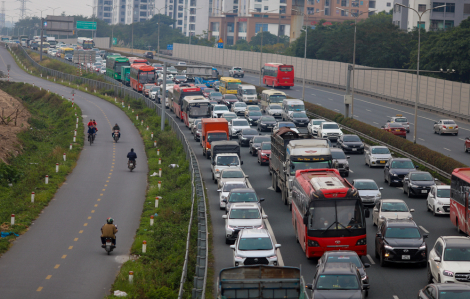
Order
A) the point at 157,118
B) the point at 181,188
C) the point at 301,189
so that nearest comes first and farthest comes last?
the point at 301,189, the point at 181,188, the point at 157,118

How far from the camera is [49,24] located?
13025 cm

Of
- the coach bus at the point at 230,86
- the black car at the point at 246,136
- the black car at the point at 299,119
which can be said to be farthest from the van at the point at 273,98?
the black car at the point at 246,136

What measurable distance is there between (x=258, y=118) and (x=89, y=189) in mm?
28406

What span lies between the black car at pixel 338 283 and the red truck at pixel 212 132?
28.2 m

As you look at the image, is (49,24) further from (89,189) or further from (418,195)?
(418,195)

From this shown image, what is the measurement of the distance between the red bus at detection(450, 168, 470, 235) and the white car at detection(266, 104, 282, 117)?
37073 millimetres

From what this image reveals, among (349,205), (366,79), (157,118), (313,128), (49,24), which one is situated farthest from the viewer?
(49,24)

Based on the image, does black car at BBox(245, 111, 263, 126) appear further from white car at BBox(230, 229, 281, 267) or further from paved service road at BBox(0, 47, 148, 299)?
white car at BBox(230, 229, 281, 267)

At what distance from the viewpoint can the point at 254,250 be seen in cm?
2170

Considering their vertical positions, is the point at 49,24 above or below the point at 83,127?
above

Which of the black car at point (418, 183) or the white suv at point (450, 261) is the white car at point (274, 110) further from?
the white suv at point (450, 261)

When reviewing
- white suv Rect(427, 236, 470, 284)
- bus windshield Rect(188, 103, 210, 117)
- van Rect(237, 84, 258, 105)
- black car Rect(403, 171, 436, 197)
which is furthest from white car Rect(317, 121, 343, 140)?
white suv Rect(427, 236, 470, 284)

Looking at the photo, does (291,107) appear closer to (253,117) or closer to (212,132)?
(253,117)

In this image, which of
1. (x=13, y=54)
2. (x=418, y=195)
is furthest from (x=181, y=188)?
(x=13, y=54)
